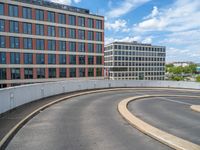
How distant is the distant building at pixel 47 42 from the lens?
45406mm

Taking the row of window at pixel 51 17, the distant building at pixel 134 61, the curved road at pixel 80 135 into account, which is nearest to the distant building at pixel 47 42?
the row of window at pixel 51 17

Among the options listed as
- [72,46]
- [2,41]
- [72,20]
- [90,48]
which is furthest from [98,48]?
[2,41]

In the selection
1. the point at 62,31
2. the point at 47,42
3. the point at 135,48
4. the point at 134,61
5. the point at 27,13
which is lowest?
the point at 134,61

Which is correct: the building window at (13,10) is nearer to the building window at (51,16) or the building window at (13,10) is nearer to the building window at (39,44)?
the building window at (39,44)

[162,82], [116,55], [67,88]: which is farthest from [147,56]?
[67,88]

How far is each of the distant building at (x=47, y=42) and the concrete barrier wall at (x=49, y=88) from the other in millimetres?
22551

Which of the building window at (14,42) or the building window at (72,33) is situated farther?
the building window at (72,33)

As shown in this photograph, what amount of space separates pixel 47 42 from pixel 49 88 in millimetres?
31813

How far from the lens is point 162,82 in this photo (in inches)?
1463

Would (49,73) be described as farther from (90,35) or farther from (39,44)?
(90,35)

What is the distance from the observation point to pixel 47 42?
50.6 m

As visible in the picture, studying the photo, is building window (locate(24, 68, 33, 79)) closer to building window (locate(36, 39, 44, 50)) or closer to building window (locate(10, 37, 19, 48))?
building window (locate(36, 39, 44, 50))

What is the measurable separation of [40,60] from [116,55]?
63.3 m

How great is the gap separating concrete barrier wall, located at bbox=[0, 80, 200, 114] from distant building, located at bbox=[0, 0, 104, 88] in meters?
22.6
